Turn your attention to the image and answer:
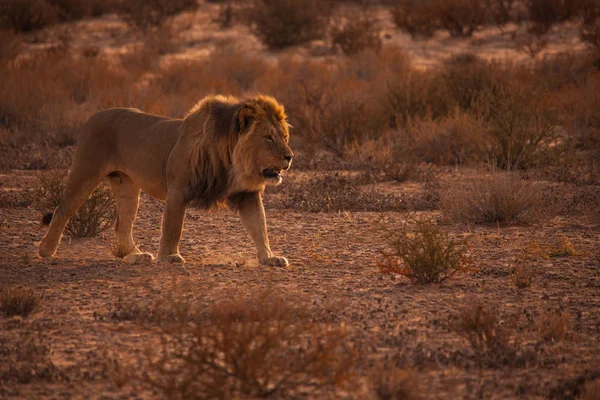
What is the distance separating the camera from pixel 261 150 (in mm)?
7539

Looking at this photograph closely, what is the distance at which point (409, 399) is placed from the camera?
15.7 ft

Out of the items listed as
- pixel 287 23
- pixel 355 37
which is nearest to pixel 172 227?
pixel 355 37

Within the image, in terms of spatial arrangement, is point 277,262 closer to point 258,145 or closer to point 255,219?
point 255,219

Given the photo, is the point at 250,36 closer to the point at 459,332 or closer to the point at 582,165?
the point at 582,165

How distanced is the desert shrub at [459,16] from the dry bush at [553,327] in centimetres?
2286

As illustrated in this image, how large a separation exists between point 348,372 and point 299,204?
6.03 metres

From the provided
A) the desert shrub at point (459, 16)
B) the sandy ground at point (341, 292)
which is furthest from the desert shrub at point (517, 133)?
the desert shrub at point (459, 16)

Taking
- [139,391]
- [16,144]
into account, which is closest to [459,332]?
[139,391]

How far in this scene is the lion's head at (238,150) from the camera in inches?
297

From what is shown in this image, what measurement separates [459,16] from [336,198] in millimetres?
18331

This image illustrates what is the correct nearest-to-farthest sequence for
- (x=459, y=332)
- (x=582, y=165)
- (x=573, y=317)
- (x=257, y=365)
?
1. (x=257, y=365)
2. (x=459, y=332)
3. (x=573, y=317)
4. (x=582, y=165)

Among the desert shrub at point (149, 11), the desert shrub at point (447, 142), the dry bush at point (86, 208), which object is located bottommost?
the desert shrub at point (149, 11)

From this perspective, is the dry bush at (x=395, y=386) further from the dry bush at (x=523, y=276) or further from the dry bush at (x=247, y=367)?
the dry bush at (x=523, y=276)

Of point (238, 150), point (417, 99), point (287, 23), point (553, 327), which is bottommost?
point (287, 23)
